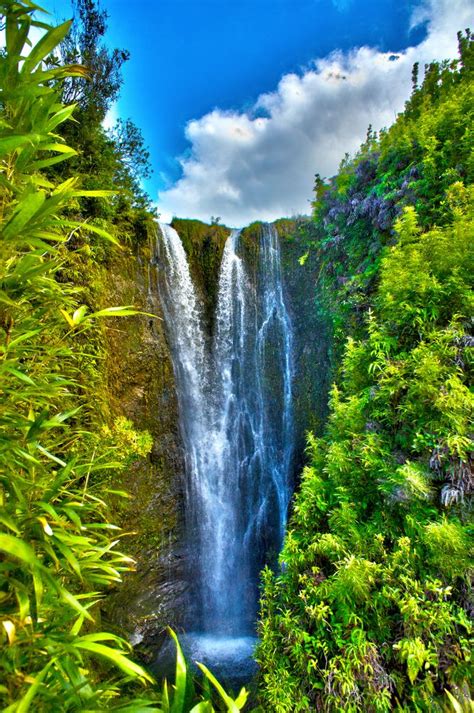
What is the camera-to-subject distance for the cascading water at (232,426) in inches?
267

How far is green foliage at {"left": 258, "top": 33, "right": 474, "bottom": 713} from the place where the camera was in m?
2.24

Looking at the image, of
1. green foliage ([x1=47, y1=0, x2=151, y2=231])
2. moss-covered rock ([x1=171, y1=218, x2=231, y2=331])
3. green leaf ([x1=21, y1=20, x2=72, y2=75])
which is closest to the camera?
green leaf ([x1=21, y1=20, x2=72, y2=75])

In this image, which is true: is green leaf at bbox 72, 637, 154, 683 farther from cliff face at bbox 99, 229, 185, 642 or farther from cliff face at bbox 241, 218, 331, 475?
cliff face at bbox 241, 218, 331, 475

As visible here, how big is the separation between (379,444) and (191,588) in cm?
577

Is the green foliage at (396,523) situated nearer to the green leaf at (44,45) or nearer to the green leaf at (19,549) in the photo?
the green leaf at (19,549)

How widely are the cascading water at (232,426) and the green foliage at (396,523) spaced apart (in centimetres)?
369

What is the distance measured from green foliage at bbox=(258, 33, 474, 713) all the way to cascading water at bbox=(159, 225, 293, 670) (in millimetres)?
3690

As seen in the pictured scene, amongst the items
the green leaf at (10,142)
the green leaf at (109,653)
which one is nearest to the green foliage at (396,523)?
the green leaf at (109,653)

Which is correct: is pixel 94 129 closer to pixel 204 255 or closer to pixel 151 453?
pixel 204 255

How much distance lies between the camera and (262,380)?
789 centimetres

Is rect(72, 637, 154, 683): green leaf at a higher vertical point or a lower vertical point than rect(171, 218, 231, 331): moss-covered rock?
lower

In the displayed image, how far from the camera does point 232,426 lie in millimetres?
7500

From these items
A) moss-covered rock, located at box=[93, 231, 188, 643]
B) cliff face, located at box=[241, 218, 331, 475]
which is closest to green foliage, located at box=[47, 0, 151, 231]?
moss-covered rock, located at box=[93, 231, 188, 643]

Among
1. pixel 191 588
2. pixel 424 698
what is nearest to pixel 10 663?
pixel 424 698
